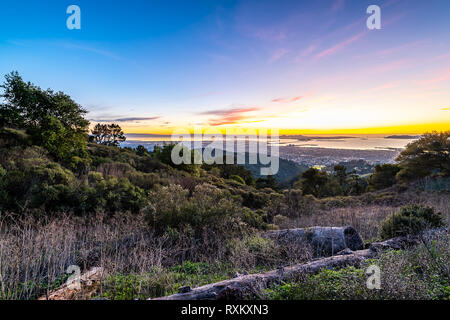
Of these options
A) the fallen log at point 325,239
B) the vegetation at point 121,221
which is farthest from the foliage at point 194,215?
the fallen log at point 325,239

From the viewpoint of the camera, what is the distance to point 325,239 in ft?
19.2

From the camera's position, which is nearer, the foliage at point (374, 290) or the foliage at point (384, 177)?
the foliage at point (374, 290)

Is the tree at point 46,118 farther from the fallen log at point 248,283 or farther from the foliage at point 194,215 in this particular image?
the fallen log at point 248,283

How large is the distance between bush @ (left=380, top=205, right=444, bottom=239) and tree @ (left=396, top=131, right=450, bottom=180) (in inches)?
894

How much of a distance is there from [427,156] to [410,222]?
25.0 m

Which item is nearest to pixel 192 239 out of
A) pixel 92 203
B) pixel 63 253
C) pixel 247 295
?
pixel 63 253

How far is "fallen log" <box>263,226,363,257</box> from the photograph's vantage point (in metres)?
5.62

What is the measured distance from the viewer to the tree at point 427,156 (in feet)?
75.2

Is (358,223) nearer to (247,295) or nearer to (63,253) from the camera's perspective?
(247,295)

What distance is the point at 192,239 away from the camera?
6.01 metres

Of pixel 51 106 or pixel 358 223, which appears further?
pixel 51 106

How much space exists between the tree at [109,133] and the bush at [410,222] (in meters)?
43.2
